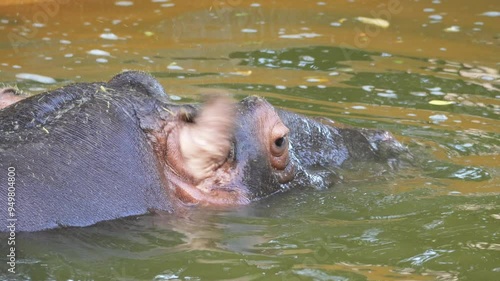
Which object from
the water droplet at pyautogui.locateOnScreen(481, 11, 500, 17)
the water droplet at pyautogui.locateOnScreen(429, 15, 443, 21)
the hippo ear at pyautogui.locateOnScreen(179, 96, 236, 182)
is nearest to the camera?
the hippo ear at pyautogui.locateOnScreen(179, 96, 236, 182)

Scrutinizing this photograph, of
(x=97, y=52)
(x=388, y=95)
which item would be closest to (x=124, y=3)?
(x=97, y=52)

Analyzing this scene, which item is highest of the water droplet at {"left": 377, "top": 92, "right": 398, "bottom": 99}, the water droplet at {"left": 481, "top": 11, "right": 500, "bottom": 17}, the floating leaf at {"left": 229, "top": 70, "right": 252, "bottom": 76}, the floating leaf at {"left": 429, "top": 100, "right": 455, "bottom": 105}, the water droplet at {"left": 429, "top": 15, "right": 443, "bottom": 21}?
the floating leaf at {"left": 229, "top": 70, "right": 252, "bottom": 76}

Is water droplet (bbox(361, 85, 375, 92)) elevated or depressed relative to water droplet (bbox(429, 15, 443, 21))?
elevated

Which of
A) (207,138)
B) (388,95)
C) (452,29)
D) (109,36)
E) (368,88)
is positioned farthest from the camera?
(452,29)

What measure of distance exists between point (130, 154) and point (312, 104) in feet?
12.6

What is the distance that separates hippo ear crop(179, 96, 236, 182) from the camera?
4.41 m

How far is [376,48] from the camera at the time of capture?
10.4 metres

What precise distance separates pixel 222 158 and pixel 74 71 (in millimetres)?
4871

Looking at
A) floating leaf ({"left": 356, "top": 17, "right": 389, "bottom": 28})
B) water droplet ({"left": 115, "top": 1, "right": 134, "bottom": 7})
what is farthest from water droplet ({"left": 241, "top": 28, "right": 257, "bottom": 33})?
water droplet ({"left": 115, "top": 1, "right": 134, "bottom": 7})

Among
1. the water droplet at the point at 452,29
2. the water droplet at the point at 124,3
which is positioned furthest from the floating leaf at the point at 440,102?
the water droplet at the point at 124,3

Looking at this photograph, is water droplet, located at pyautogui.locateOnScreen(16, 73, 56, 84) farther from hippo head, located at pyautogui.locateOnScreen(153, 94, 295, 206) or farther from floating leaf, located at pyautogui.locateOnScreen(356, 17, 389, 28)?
floating leaf, located at pyautogui.locateOnScreen(356, 17, 389, 28)

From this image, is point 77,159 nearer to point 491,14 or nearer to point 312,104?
point 312,104

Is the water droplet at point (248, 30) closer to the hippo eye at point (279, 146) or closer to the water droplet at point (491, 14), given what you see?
the water droplet at point (491, 14)

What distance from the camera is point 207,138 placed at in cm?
443
